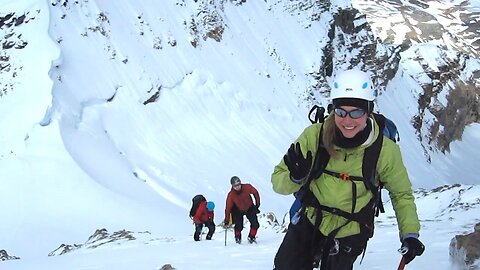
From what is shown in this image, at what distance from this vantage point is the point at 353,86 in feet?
11.6

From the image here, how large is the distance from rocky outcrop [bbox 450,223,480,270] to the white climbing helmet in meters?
2.04

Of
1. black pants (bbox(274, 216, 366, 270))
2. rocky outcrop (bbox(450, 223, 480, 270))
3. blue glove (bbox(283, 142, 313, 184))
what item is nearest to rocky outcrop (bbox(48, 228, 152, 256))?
rocky outcrop (bbox(450, 223, 480, 270))

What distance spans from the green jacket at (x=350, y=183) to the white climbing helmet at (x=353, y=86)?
0.55 feet

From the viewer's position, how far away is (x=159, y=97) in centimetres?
2789

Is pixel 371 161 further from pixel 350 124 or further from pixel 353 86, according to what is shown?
pixel 353 86

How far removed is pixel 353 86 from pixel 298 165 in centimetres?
57

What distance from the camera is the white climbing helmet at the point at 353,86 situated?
354cm

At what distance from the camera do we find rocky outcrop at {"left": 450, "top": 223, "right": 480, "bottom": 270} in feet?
15.9

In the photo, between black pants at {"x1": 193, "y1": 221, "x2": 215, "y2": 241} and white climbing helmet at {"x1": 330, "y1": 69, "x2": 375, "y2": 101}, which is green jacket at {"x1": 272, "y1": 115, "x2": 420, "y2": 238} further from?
black pants at {"x1": 193, "y1": 221, "x2": 215, "y2": 241}

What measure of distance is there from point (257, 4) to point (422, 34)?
94.4 metres

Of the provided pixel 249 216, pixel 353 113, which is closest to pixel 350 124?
pixel 353 113

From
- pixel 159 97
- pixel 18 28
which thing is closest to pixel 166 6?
pixel 159 97

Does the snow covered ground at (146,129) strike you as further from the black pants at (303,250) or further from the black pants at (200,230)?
the black pants at (303,250)

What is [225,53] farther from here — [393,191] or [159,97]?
[393,191]
